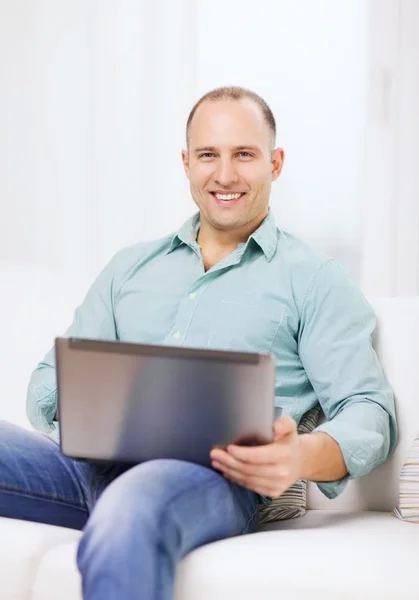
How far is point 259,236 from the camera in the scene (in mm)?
1822

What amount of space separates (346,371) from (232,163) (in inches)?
21.5

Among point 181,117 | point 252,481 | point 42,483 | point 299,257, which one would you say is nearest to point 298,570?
point 252,481

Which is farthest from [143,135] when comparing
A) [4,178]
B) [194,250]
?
[194,250]

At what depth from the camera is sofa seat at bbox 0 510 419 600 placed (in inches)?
48.3

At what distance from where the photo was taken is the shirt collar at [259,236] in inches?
71.3

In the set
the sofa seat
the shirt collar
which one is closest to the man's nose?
the shirt collar

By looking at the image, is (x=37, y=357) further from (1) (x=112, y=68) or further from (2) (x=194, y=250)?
(1) (x=112, y=68)

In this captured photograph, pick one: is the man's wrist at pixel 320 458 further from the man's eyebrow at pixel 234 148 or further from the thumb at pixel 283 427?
the man's eyebrow at pixel 234 148

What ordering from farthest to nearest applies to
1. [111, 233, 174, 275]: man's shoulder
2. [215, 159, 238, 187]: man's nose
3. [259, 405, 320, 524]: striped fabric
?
[111, 233, 174, 275]: man's shoulder
[215, 159, 238, 187]: man's nose
[259, 405, 320, 524]: striped fabric

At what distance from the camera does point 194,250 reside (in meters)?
1.92

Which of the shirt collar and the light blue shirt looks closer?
the light blue shirt

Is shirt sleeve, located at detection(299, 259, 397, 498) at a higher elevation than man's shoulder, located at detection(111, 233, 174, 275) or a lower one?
lower

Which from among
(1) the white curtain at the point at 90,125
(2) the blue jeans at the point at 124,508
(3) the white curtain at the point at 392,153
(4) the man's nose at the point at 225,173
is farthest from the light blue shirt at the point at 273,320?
(1) the white curtain at the point at 90,125

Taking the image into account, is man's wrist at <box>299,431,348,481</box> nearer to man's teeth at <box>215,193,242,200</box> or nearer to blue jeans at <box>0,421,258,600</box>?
blue jeans at <box>0,421,258,600</box>
